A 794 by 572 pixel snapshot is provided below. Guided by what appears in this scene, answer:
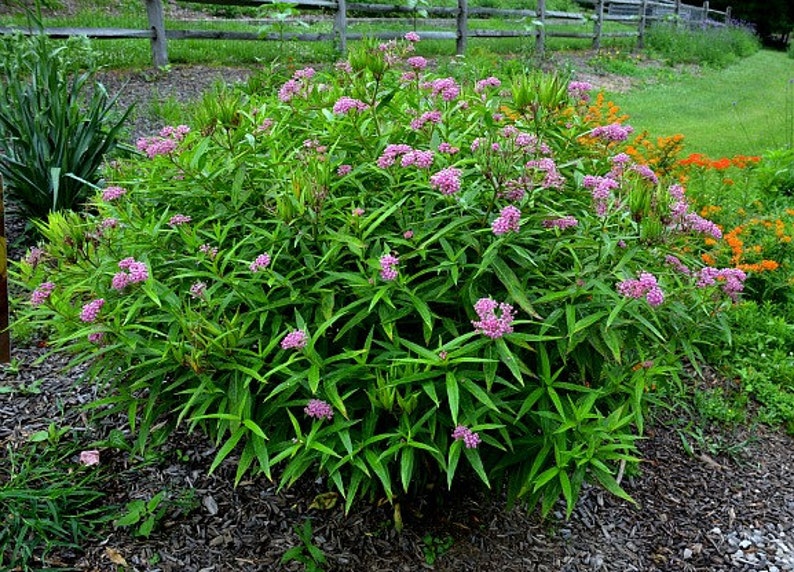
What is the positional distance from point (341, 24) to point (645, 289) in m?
9.52

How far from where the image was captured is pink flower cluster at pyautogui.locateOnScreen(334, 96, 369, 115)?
2.60 metres

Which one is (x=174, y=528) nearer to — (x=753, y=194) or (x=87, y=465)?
(x=87, y=465)

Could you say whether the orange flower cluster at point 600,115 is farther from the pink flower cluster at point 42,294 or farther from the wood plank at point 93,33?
the wood plank at point 93,33

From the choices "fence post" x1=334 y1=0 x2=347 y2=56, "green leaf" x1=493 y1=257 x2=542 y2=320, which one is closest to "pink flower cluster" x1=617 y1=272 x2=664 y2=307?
"green leaf" x1=493 y1=257 x2=542 y2=320

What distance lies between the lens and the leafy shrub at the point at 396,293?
224 cm

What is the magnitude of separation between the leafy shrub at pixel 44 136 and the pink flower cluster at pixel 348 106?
251 centimetres

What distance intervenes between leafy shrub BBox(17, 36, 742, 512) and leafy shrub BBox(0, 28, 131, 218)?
2.06 m

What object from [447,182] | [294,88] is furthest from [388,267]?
[294,88]

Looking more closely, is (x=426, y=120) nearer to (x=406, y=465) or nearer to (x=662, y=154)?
(x=406, y=465)

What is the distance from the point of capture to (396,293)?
233cm

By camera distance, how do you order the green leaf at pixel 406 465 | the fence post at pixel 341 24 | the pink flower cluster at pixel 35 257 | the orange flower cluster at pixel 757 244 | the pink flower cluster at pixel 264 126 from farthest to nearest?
the fence post at pixel 341 24 → the orange flower cluster at pixel 757 244 → the pink flower cluster at pixel 264 126 → the pink flower cluster at pixel 35 257 → the green leaf at pixel 406 465

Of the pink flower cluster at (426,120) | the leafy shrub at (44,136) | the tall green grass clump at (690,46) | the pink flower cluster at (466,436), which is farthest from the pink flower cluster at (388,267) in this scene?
the tall green grass clump at (690,46)

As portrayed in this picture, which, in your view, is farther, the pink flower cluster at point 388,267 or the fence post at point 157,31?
the fence post at point 157,31

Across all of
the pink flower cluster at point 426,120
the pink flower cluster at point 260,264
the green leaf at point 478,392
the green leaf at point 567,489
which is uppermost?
the pink flower cluster at point 426,120
